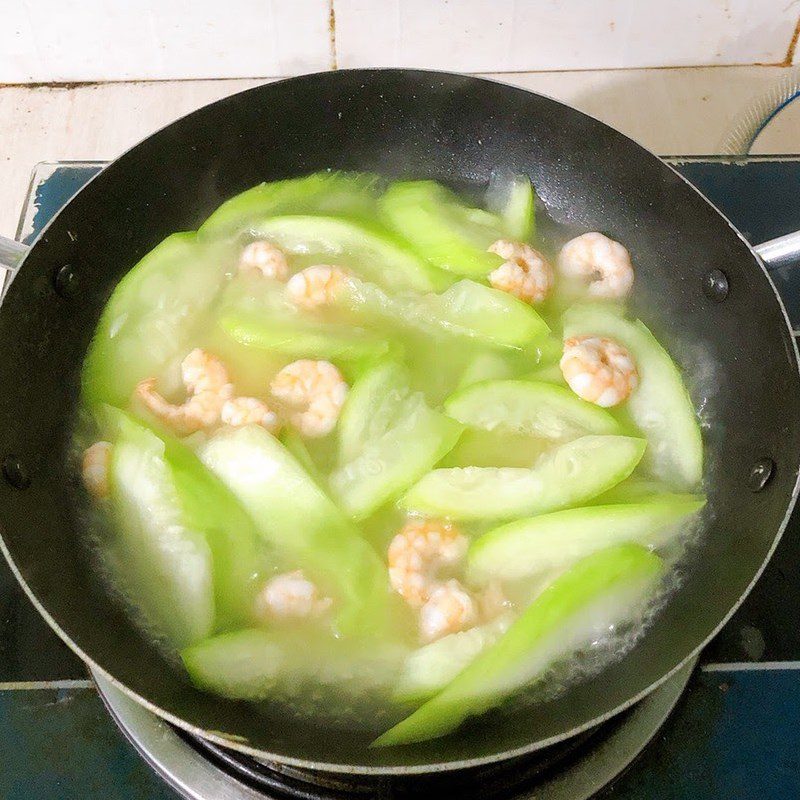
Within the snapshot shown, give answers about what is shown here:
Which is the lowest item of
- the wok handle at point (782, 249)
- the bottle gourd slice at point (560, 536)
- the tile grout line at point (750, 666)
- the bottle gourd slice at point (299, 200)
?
the tile grout line at point (750, 666)

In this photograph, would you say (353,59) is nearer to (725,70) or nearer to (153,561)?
(725,70)

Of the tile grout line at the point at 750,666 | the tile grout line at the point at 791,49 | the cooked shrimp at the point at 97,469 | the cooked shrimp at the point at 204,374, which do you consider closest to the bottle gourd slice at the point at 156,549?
the cooked shrimp at the point at 97,469

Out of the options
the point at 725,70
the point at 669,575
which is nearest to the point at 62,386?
the point at 669,575

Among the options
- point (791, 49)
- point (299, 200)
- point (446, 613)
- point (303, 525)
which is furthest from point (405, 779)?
point (791, 49)

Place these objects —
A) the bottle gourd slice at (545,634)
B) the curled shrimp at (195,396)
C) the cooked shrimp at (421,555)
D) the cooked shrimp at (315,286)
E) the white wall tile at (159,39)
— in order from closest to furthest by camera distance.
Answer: the bottle gourd slice at (545,634)
the cooked shrimp at (421,555)
the curled shrimp at (195,396)
the cooked shrimp at (315,286)
the white wall tile at (159,39)

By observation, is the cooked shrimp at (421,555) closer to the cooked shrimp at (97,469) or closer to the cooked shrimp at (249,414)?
the cooked shrimp at (249,414)
